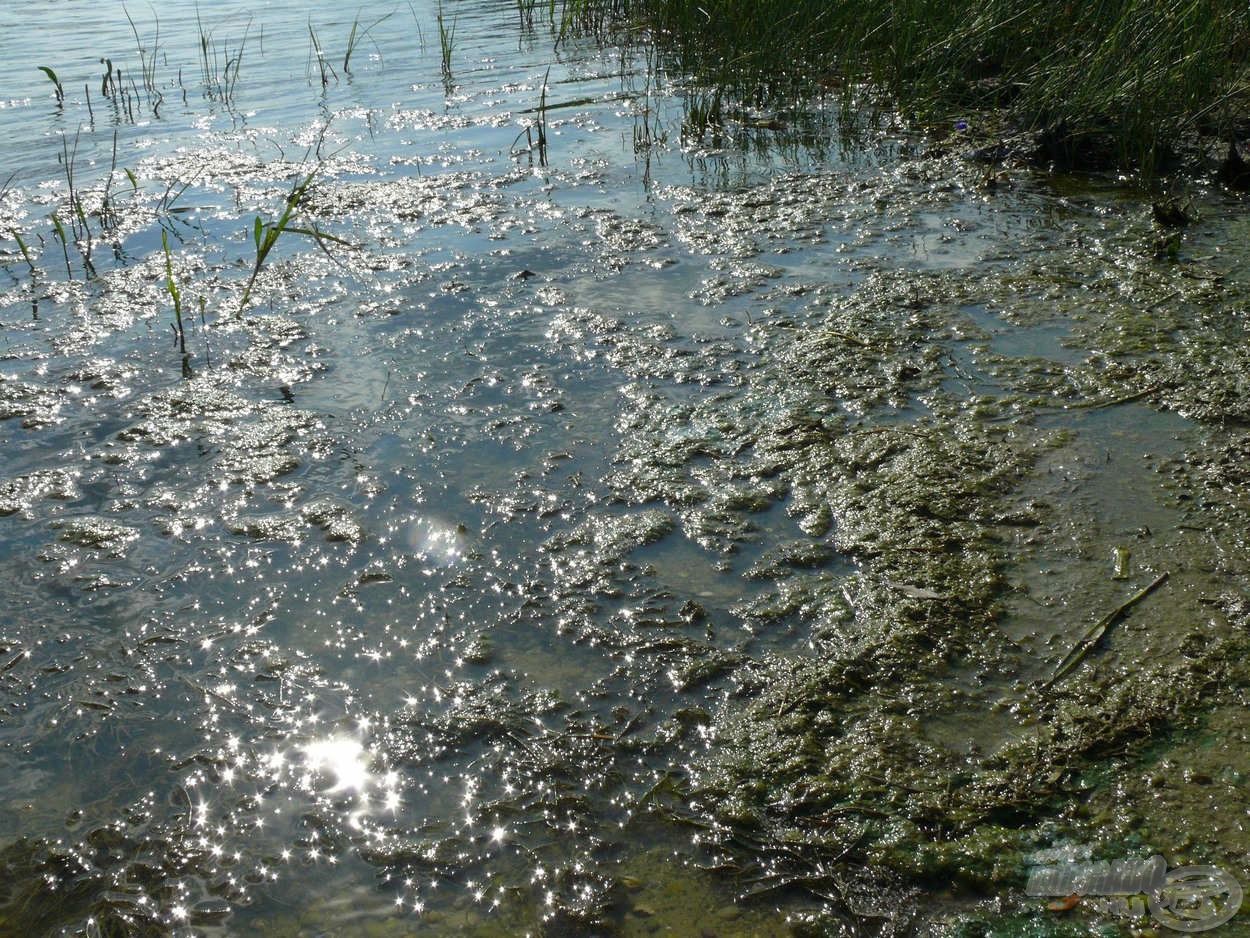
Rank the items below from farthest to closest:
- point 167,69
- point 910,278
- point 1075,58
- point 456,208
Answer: point 167,69, point 1075,58, point 456,208, point 910,278

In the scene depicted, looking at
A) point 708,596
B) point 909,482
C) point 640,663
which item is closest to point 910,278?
point 909,482

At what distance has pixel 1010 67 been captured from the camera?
5.64 m

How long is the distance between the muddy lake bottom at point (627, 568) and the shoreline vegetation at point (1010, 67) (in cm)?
48

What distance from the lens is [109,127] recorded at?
6.55m

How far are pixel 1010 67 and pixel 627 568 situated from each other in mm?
4740

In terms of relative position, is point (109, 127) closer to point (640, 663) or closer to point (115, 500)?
point (115, 500)

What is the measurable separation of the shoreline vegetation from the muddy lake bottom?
48cm

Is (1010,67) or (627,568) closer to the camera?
(627,568)

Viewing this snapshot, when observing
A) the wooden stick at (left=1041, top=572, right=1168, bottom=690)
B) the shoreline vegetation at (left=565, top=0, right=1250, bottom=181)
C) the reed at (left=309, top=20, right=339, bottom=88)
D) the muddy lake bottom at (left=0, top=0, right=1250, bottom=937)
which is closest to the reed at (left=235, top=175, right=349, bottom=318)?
the muddy lake bottom at (left=0, top=0, right=1250, bottom=937)

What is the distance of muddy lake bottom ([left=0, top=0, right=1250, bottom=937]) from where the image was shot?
1.65 metres

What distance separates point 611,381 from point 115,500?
4.82 feet

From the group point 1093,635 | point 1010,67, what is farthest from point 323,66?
point 1093,635

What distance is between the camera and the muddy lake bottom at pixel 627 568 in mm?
1649

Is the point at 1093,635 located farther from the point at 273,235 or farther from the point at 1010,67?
the point at 1010,67
